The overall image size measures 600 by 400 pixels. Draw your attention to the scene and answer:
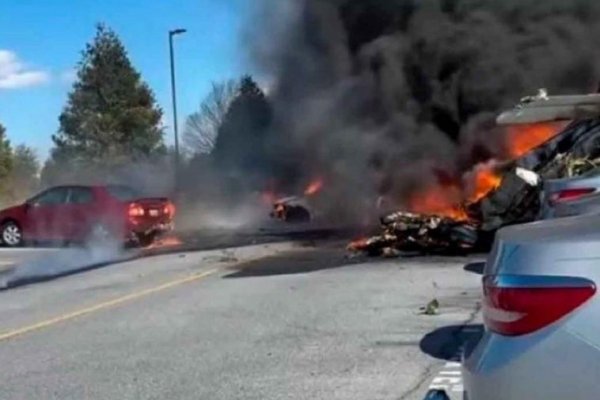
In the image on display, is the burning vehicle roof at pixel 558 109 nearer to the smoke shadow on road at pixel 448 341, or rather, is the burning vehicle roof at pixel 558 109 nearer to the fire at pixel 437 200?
the smoke shadow on road at pixel 448 341

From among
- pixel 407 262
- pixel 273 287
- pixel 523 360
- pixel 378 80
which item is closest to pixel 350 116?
pixel 378 80

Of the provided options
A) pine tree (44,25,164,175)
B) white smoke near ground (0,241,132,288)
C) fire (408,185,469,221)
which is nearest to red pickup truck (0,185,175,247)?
white smoke near ground (0,241,132,288)

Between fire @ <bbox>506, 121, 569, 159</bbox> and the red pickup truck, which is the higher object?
fire @ <bbox>506, 121, 569, 159</bbox>

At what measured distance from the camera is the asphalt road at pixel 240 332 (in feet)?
23.2

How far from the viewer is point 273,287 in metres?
12.7

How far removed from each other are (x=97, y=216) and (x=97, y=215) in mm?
21

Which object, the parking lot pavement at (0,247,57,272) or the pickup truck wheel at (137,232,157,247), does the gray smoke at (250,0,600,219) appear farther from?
the parking lot pavement at (0,247,57,272)

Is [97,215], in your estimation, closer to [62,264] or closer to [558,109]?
[62,264]

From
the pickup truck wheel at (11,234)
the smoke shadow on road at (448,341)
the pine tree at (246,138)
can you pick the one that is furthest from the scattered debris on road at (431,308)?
the pine tree at (246,138)

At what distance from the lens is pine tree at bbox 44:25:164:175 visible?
57.2 m

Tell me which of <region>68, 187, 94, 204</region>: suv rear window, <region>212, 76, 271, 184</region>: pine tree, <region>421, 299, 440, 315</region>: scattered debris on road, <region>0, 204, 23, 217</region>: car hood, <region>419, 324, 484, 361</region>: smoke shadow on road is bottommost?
<region>419, 324, 484, 361</region>: smoke shadow on road

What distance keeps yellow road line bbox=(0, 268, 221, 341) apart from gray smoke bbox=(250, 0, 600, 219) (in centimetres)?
995

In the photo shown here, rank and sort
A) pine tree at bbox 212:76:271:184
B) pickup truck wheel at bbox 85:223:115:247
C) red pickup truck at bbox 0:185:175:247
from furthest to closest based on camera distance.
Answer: pine tree at bbox 212:76:271:184, pickup truck wheel at bbox 85:223:115:247, red pickup truck at bbox 0:185:175:247

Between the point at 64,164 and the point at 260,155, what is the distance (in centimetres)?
2818
